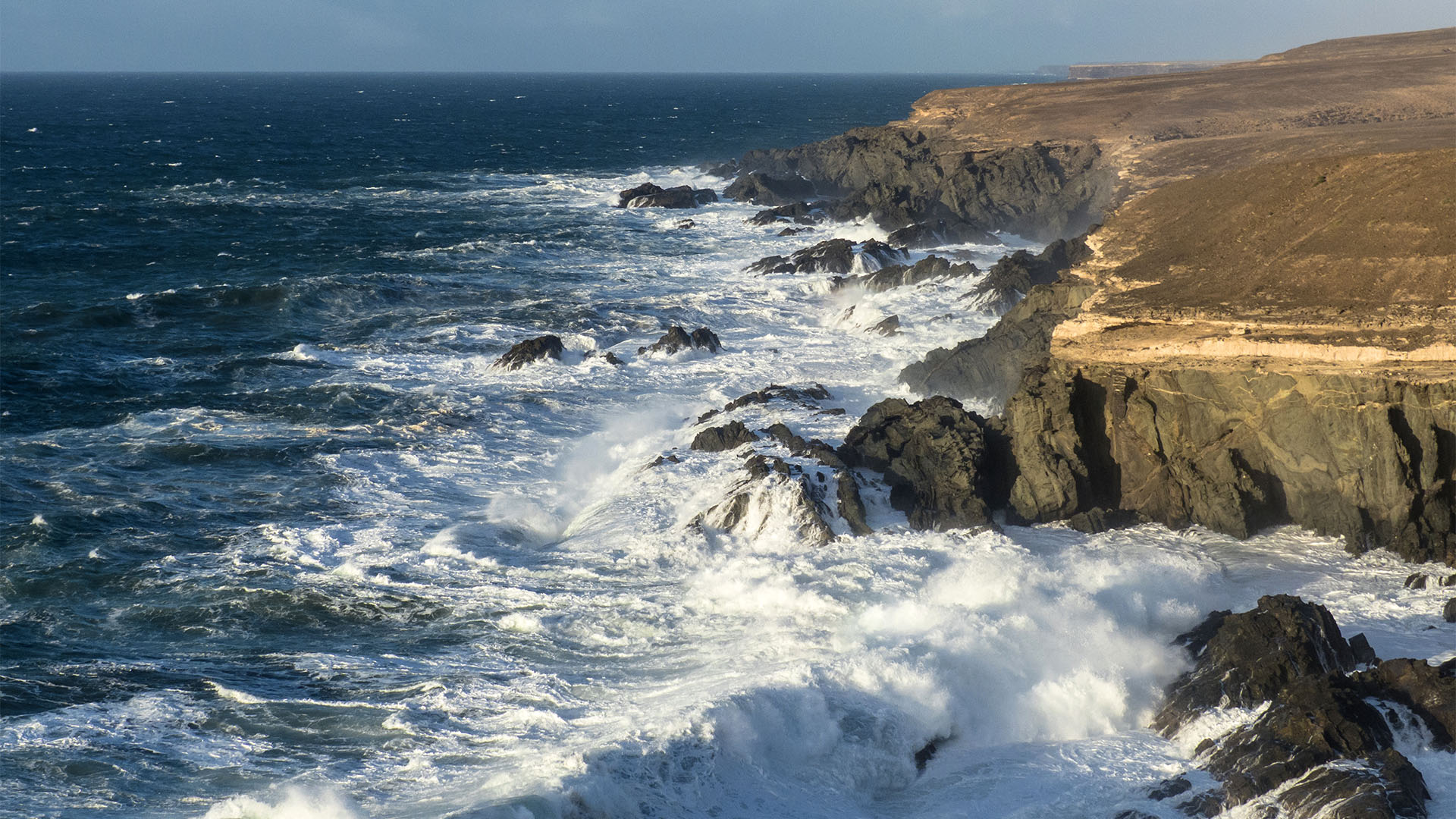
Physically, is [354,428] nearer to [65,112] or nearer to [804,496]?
[804,496]

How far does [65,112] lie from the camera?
132 metres

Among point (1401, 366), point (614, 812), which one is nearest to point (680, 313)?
point (1401, 366)

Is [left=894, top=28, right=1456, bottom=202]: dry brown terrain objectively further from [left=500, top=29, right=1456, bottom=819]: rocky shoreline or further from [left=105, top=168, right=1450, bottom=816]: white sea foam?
[left=105, top=168, right=1450, bottom=816]: white sea foam

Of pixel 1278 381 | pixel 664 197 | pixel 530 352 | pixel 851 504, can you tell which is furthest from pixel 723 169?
pixel 1278 381

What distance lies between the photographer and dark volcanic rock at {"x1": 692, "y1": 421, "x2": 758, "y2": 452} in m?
23.1

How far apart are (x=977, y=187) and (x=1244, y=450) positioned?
3407 cm

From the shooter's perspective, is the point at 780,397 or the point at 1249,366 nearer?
the point at 1249,366

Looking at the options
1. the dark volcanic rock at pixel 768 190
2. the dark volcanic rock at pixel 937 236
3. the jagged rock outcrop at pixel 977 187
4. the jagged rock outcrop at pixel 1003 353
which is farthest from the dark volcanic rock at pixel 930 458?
the dark volcanic rock at pixel 768 190

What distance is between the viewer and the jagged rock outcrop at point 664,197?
60.4 meters

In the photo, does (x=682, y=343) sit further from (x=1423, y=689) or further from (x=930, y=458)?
(x=1423, y=689)

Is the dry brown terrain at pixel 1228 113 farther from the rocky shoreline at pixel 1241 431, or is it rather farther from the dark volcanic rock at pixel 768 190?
the rocky shoreline at pixel 1241 431

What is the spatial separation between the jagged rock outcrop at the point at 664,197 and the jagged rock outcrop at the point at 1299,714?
47.9 meters

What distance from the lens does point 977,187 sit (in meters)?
51.4

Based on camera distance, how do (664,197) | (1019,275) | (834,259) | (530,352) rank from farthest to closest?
(664,197)
(834,259)
(1019,275)
(530,352)
